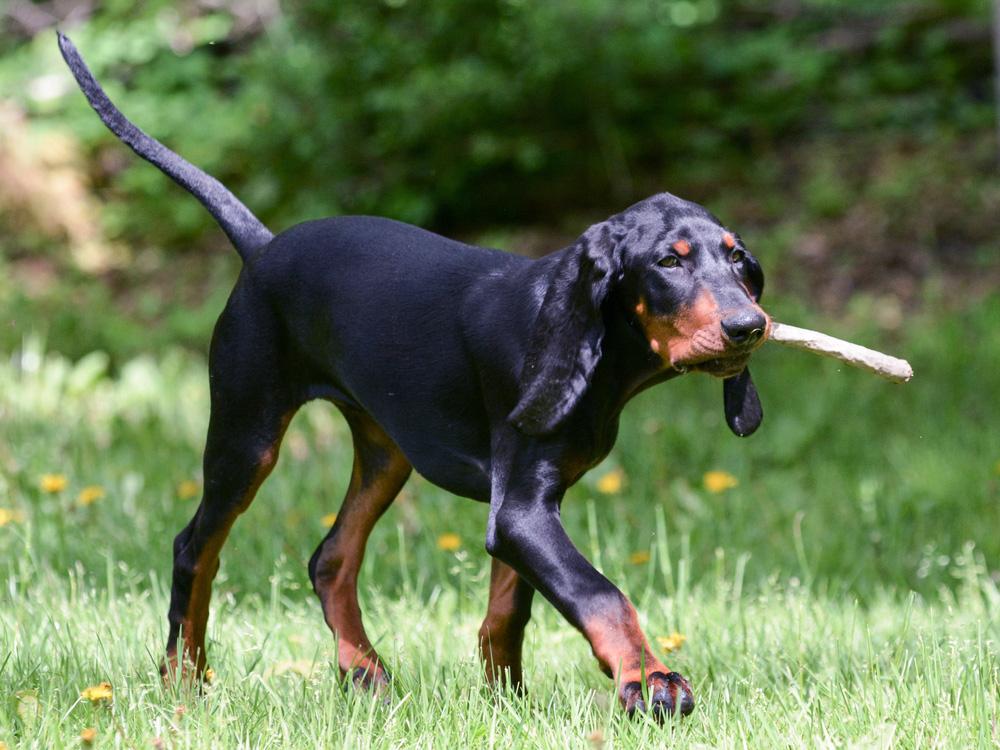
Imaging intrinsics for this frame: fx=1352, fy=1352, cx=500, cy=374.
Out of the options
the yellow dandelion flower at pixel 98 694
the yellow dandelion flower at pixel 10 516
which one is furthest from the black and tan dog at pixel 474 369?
the yellow dandelion flower at pixel 10 516

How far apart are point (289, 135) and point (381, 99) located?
0.99 m

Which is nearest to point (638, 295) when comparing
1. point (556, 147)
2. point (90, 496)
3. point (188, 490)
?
point (90, 496)

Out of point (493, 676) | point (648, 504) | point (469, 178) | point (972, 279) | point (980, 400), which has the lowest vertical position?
point (493, 676)

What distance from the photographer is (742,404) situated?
3.12m

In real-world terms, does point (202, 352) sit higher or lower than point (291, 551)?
higher

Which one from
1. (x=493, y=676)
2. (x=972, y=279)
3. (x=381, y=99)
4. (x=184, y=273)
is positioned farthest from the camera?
(x=184, y=273)

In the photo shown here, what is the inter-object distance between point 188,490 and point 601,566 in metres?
1.62

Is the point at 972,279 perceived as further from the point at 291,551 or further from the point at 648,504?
the point at 291,551

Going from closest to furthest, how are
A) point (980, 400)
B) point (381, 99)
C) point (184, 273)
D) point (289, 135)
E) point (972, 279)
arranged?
point (980, 400), point (972, 279), point (381, 99), point (289, 135), point (184, 273)

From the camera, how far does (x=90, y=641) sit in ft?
11.1

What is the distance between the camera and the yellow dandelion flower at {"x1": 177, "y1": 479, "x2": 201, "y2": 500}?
489 cm

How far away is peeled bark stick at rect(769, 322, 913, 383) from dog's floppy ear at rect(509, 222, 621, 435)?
0.38 m

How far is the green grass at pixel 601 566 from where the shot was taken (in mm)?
2773

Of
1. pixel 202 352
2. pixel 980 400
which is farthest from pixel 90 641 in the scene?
pixel 202 352
